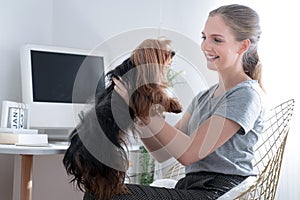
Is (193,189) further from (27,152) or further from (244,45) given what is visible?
(27,152)

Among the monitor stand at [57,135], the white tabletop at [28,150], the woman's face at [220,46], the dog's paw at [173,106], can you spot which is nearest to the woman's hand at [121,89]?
the dog's paw at [173,106]

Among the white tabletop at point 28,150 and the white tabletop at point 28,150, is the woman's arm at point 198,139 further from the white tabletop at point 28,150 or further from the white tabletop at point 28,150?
the white tabletop at point 28,150

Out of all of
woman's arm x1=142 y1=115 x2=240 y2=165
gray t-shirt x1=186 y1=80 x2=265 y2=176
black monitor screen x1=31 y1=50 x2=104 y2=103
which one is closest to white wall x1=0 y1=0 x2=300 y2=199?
black monitor screen x1=31 y1=50 x2=104 y2=103

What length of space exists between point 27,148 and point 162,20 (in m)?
1.17

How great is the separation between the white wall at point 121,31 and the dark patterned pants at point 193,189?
83 cm

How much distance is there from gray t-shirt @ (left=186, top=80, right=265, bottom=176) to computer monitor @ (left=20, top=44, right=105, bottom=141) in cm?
97

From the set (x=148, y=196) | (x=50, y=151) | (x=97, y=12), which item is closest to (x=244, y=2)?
(x=97, y=12)

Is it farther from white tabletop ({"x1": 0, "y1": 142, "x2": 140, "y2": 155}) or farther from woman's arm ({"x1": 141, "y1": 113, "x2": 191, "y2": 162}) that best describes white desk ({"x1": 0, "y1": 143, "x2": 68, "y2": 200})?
woman's arm ({"x1": 141, "y1": 113, "x2": 191, "y2": 162})

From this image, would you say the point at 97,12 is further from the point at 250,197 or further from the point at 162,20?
the point at 250,197

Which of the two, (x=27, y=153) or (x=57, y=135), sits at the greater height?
(x=27, y=153)

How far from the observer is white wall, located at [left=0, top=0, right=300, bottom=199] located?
2293 millimetres

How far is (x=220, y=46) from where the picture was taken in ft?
5.31

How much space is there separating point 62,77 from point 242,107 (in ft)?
3.99

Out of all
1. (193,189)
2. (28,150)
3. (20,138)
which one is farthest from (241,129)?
(20,138)
